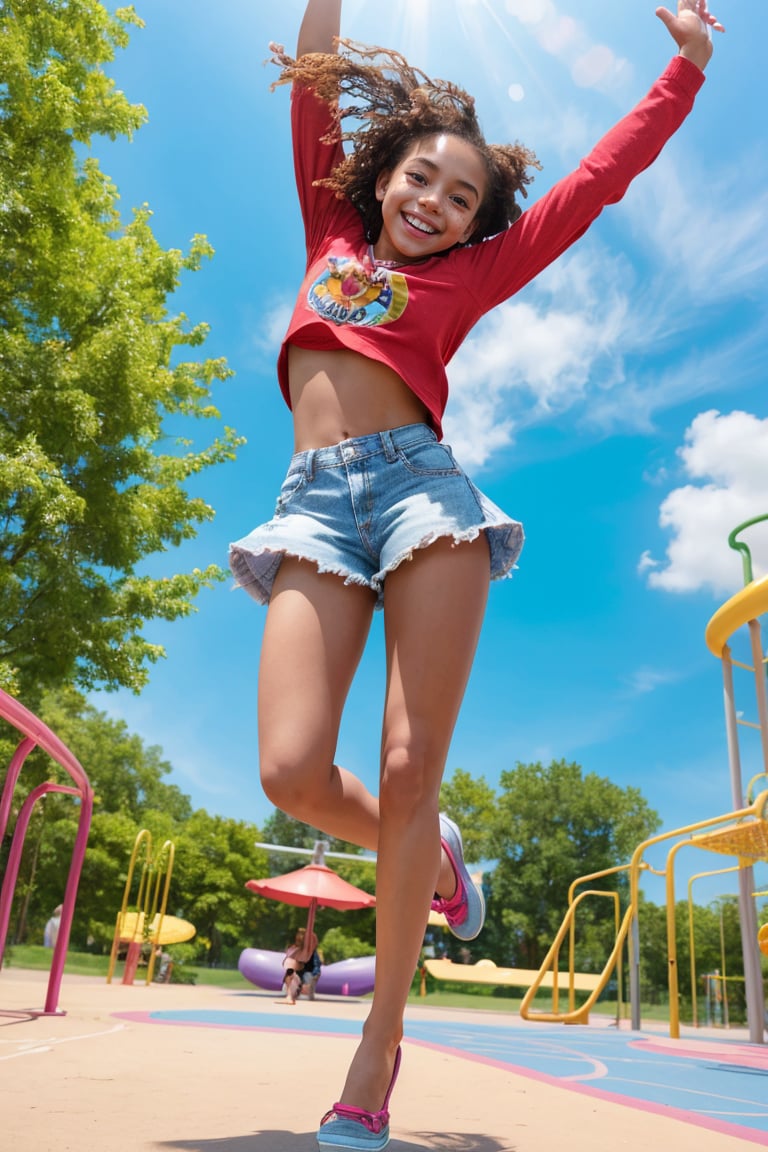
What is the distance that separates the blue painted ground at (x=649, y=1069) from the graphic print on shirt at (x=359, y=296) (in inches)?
63.4

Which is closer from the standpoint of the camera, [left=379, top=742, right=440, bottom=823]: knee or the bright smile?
[left=379, top=742, right=440, bottom=823]: knee

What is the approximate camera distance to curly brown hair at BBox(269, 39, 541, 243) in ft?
6.86

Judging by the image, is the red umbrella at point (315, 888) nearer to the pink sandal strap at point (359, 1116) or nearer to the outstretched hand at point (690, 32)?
the pink sandal strap at point (359, 1116)

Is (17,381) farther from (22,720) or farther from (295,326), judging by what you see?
(295,326)

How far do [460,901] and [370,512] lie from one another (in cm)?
85

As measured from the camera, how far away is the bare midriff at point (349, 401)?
1.78 metres

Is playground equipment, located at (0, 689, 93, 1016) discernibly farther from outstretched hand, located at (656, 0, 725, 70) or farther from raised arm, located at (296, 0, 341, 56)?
outstretched hand, located at (656, 0, 725, 70)

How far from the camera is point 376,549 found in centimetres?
170

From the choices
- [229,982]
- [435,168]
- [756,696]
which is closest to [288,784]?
[435,168]

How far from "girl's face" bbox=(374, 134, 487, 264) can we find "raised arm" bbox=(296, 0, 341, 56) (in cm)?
46

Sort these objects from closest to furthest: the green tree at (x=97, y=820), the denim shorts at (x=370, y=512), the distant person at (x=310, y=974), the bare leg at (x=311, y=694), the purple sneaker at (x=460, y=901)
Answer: the bare leg at (x=311, y=694) < the denim shorts at (x=370, y=512) < the purple sneaker at (x=460, y=901) < the distant person at (x=310, y=974) < the green tree at (x=97, y=820)

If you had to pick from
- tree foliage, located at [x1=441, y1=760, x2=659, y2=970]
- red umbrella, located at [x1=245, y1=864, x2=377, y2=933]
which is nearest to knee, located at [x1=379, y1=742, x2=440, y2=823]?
red umbrella, located at [x1=245, y1=864, x2=377, y2=933]

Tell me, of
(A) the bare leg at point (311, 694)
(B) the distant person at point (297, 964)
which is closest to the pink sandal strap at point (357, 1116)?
(A) the bare leg at point (311, 694)

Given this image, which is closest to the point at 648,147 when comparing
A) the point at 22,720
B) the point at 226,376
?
the point at 22,720
